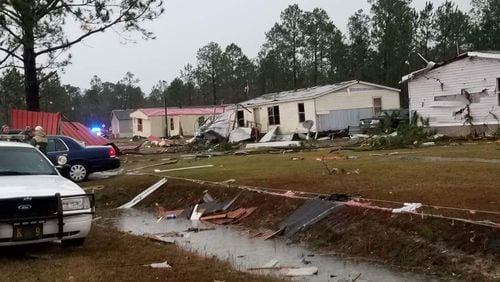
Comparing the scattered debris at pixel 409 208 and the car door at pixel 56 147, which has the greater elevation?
the car door at pixel 56 147

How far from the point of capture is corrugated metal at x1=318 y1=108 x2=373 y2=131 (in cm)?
3738

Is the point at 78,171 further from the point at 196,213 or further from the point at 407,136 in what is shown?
the point at 407,136

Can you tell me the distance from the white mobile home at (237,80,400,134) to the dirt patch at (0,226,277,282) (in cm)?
2891

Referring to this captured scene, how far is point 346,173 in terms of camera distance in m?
14.1

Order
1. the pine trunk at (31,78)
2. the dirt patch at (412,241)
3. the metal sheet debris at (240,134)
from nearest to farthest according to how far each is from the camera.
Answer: the dirt patch at (412,241)
the pine trunk at (31,78)
the metal sheet debris at (240,134)

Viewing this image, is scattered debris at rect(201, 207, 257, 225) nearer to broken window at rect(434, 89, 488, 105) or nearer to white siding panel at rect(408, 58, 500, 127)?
white siding panel at rect(408, 58, 500, 127)

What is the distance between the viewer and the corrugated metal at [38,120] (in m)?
25.1

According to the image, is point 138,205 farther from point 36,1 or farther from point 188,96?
point 188,96

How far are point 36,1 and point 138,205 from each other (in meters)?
10.0

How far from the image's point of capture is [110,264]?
7.36 m

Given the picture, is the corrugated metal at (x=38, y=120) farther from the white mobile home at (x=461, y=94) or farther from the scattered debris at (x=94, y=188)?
the white mobile home at (x=461, y=94)

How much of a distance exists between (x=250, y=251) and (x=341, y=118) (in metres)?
29.0

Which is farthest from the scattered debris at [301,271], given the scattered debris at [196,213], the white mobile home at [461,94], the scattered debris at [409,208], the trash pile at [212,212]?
the white mobile home at [461,94]

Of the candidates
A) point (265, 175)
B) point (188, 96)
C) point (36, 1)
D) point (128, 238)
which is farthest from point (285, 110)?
point (188, 96)
